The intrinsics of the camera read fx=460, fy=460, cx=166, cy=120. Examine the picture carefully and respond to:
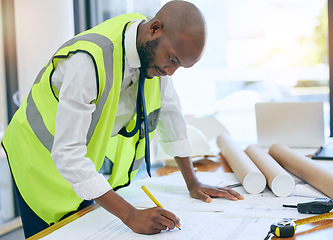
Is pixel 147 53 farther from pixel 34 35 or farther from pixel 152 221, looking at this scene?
pixel 34 35

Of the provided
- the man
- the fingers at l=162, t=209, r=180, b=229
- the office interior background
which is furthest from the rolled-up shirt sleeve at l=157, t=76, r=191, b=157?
the office interior background

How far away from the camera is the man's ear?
1.14 m

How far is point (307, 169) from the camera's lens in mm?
1409

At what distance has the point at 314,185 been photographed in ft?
4.41

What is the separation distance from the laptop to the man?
0.75 meters

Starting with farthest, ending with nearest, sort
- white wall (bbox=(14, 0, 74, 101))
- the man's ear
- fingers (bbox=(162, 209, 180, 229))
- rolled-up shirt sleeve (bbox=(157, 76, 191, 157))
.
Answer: white wall (bbox=(14, 0, 74, 101)), rolled-up shirt sleeve (bbox=(157, 76, 191, 157)), the man's ear, fingers (bbox=(162, 209, 180, 229))

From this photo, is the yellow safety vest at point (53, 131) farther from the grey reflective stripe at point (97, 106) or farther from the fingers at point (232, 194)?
the fingers at point (232, 194)

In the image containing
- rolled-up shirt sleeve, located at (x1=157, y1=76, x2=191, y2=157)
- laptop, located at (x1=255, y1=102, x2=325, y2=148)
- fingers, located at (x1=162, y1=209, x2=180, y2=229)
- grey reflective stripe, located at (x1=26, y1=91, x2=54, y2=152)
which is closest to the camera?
fingers, located at (x1=162, y1=209, x2=180, y2=229)

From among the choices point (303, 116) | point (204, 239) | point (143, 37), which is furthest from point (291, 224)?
point (303, 116)

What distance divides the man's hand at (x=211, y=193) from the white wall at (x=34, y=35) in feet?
7.15

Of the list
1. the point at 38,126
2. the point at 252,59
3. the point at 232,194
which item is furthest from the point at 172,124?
the point at 252,59

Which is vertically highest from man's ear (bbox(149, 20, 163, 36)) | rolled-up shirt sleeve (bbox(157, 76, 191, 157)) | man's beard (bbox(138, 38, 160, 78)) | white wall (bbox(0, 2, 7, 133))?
man's ear (bbox(149, 20, 163, 36))

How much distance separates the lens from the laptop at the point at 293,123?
2.08 metres

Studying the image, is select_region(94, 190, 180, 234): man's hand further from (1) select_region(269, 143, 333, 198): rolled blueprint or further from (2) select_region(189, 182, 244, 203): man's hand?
(1) select_region(269, 143, 333, 198): rolled blueprint
